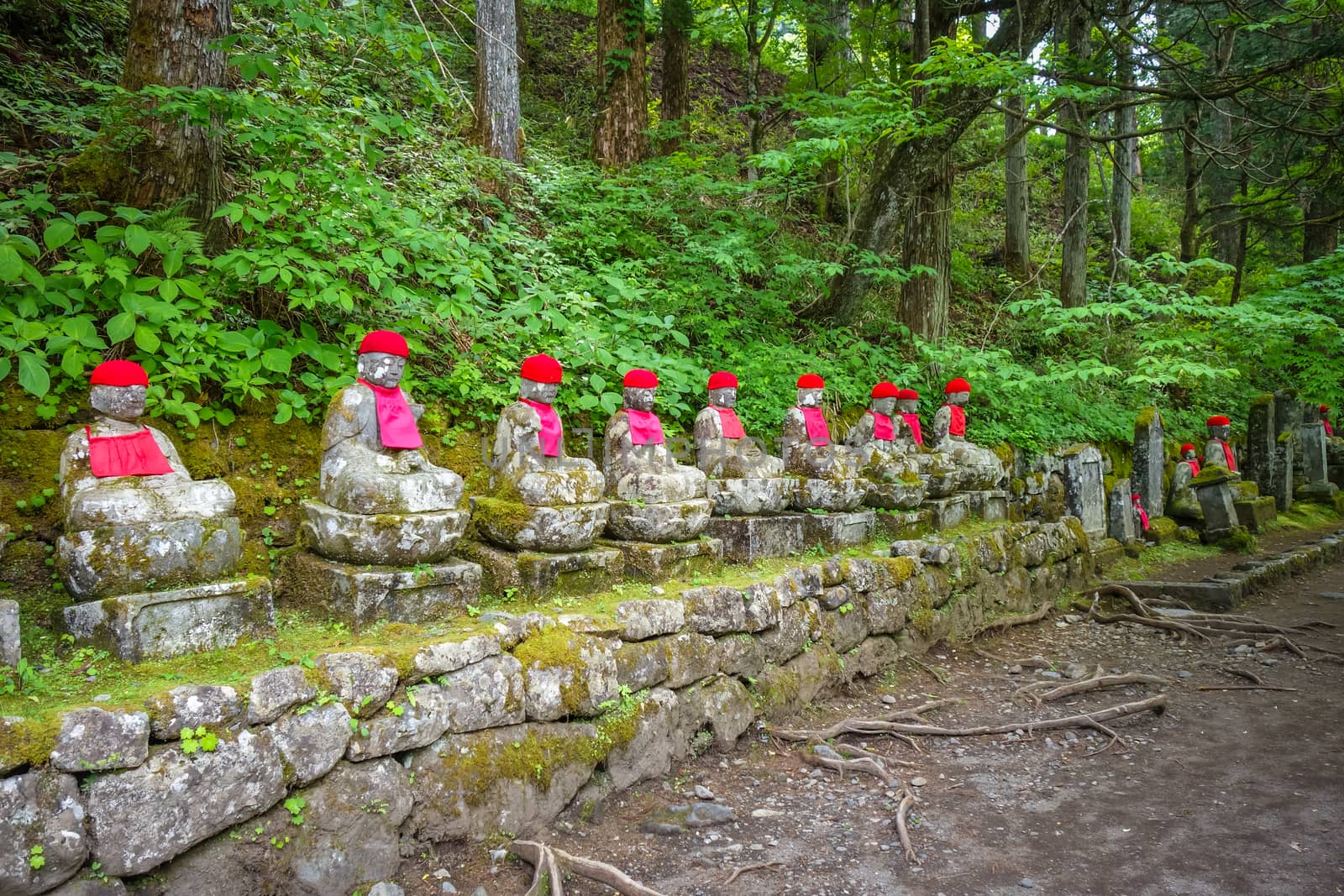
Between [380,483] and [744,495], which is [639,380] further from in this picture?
[380,483]

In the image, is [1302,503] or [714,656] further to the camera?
[1302,503]

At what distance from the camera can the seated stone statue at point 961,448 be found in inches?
303


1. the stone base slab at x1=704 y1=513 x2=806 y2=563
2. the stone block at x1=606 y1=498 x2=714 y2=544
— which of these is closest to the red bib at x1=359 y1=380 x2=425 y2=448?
the stone block at x1=606 y1=498 x2=714 y2=544

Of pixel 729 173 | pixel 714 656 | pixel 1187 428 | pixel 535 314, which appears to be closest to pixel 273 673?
pixel 714 656

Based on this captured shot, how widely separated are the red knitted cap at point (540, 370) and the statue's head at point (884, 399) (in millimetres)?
3597

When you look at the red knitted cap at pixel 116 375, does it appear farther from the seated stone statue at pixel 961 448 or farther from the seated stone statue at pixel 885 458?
the seated stone statue at pixel 961 448

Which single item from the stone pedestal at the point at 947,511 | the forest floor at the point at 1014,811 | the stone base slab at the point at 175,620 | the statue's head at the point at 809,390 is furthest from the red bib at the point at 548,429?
the stone pedestal at the point at 947,511

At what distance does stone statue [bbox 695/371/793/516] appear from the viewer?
17.5 ft

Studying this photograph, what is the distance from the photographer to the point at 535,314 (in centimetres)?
580

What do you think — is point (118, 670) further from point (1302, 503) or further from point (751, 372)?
point (1302, 503)

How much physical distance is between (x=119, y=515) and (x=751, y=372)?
521 centimetres

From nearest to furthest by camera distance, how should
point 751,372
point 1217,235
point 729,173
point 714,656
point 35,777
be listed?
point 35,777
point 714,656
point 751,372
point 729,173
point 1217,235

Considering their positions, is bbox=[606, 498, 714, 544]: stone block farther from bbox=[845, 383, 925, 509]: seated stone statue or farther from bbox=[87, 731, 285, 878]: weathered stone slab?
bbox=[845, 383, 925, 509]: seated stone statue

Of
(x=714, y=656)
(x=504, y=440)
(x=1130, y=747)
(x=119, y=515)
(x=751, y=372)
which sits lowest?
(x=1130, y=747)
